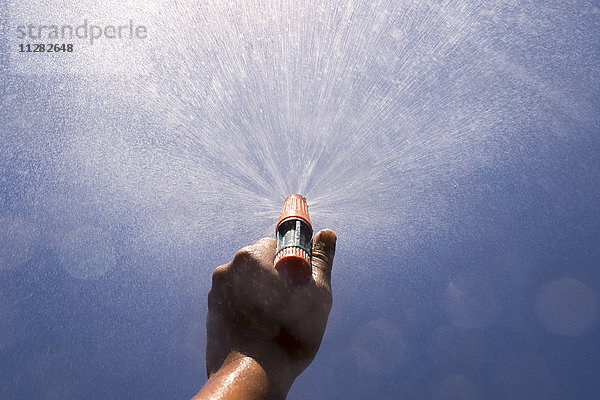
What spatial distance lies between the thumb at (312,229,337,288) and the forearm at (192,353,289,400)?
733mm

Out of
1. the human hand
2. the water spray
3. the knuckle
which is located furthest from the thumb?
the knuckle

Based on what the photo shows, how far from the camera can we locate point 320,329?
253 cm

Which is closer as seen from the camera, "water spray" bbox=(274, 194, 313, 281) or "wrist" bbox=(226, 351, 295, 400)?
"wrist" bbox=(226, 351, 295, 400)

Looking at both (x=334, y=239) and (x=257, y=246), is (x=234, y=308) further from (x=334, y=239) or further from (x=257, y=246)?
(x=334, y=239)

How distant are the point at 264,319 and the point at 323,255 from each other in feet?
2.42

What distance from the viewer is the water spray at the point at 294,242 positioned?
264cm

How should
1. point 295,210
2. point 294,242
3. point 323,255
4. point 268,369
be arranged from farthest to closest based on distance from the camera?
point 295,210 < point 323,255 < point 294,242 < point 268,369

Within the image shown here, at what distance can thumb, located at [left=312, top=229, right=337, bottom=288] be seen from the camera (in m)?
2.85

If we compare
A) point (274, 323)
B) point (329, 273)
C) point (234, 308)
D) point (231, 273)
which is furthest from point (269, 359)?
point (329, 273)

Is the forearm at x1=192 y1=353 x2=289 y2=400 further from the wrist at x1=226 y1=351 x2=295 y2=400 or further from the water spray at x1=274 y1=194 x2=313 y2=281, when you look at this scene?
the water spray at x1=274 y1=194 x2=313 y2=281

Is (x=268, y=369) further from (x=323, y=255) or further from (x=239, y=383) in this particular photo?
(x=323, y=255)

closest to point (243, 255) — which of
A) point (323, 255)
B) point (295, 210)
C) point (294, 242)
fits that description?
point (294, 242)

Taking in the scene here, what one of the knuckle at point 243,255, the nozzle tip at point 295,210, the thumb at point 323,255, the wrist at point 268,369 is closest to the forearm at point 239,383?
the wrist at point 268,369

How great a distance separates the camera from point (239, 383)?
2197 mm
